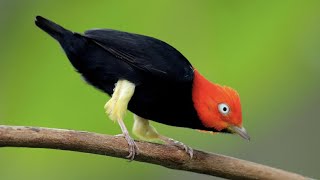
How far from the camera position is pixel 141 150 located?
373 centimetres

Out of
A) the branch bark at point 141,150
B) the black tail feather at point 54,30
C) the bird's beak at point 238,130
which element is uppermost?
the black tail feather at point 54,30

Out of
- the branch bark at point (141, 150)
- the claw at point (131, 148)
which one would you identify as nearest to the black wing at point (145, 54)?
the branch bark at point (141, 150)

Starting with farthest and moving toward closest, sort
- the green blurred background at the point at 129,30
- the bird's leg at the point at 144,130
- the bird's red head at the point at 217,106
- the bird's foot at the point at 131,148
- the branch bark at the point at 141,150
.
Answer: the bird's leg at the point at 144,130 < the bird's red head at the point at 217,106 < the bird's foot at the point at 131,148 < the branch bark at the point at 141,150 < the green blurred background at the point at 129,30

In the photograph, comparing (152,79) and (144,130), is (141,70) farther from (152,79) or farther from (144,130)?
(144,130)

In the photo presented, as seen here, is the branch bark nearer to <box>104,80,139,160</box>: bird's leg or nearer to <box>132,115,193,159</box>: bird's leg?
<box>104,80,139,160</box>: bird's leg

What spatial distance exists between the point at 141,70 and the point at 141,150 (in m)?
1.13

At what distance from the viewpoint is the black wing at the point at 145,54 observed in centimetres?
471

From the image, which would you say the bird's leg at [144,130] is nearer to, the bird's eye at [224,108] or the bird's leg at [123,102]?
the bird's leg at [123,102]

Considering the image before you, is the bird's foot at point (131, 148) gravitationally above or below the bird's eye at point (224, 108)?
below

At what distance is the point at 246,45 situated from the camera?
9.89 ft

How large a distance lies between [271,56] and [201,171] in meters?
1.10

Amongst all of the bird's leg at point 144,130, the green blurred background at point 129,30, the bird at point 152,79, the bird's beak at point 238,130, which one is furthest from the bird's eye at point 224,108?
the green blurred background at point 129,30

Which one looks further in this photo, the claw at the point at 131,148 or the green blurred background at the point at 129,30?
the claw at the point at 131,148

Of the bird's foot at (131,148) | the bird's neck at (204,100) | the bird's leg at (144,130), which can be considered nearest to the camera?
the bird's foot at (131,148)
